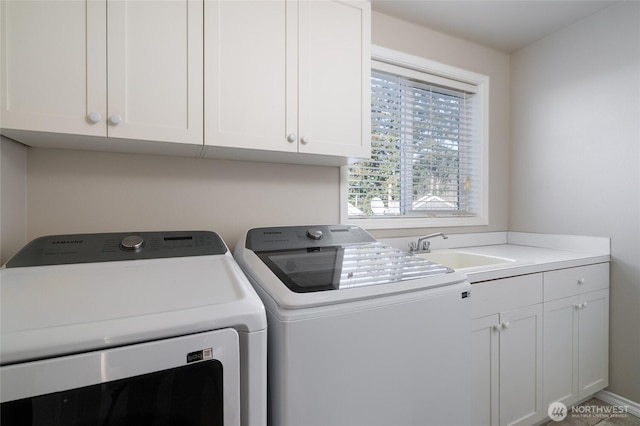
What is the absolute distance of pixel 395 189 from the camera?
2197mm

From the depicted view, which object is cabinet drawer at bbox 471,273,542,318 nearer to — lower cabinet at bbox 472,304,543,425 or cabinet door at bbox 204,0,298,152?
lower cabinet at bbox 472,304,543,425

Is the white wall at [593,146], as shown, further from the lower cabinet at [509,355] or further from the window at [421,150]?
the lower cabinet at [509,355]

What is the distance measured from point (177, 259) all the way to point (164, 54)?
773mm

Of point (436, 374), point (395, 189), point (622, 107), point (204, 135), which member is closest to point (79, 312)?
point (204, 135)

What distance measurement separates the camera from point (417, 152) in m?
2.28

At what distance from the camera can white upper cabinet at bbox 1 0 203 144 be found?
39.4 inches

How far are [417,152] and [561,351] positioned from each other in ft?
4.88

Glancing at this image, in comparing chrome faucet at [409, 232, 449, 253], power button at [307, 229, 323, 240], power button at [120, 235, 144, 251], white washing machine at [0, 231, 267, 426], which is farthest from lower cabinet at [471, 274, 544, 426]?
power button at [120, 235, 144, 251]

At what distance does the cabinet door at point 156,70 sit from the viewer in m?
1.10

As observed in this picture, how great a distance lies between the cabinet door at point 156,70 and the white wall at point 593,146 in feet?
7.84

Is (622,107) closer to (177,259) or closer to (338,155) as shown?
(338,155)

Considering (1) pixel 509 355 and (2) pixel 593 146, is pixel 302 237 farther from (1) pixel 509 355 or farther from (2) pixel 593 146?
(2) pixel 593 146

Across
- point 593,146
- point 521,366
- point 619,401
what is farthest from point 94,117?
point 619,401

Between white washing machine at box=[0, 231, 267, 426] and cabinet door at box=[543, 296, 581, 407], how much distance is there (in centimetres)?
170
